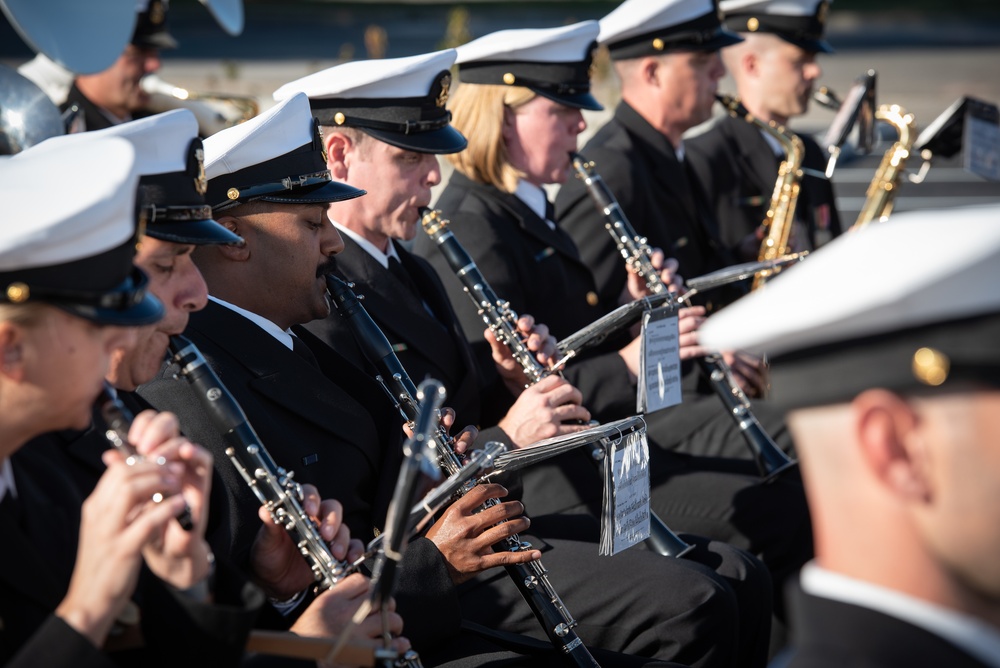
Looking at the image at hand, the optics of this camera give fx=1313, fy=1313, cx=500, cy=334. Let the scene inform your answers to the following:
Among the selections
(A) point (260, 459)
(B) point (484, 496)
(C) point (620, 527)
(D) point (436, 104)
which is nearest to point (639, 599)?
(C) point (620, 527)

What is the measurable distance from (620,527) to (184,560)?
1500 millimetres

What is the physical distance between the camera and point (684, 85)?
5.93 metres

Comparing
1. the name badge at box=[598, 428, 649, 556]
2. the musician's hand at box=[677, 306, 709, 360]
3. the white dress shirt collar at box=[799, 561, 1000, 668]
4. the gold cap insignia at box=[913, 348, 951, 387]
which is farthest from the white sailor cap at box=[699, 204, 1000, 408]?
the musician's hand at box=[677, 306, 709, 360]

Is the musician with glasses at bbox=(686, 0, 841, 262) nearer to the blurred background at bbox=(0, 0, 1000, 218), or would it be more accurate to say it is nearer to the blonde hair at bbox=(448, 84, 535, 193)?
the blonde hair at bbox=(448, 84, 535, 193)

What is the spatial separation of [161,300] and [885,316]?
1532 mm

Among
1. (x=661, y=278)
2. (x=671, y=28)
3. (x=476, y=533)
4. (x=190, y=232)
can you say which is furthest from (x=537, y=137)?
(x=190, y=232)

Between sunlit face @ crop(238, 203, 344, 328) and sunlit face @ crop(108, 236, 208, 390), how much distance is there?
1.88ft

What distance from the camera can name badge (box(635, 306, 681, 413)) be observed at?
404 centimetres

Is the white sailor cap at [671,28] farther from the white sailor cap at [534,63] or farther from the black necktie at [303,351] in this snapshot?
the black necktie at [303,351]

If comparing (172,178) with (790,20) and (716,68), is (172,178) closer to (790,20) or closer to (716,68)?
(716,68)

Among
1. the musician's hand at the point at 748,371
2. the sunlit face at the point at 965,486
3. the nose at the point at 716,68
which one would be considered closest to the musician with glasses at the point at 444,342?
the musician's hand at the point at 748,371

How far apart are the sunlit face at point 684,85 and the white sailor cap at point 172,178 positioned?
3511 mm

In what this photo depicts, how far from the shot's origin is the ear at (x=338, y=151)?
400cm

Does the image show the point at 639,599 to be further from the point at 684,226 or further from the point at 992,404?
the point at 684,226
